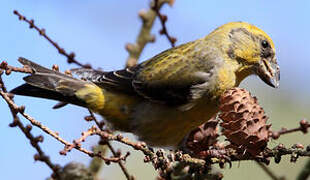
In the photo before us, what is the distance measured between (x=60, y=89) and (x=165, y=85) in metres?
0.87

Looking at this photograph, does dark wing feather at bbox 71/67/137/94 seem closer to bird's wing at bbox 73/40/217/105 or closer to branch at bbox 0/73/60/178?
bird's wing at bbox 73/40/217/105

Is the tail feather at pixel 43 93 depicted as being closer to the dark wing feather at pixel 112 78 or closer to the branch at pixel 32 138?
the dark wing feather at pixel 112 78

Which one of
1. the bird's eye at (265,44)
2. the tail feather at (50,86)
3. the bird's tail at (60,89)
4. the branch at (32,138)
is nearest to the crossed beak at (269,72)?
the bird's eye at (265,44)

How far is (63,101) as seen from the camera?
3990 millimetres

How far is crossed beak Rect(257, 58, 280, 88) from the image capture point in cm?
391

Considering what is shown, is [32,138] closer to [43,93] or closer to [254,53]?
[43,93]

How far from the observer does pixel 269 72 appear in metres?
4.01

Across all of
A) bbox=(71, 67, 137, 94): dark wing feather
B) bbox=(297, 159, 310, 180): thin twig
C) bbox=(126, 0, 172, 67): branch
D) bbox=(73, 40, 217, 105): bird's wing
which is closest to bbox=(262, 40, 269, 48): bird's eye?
bbox=(73, 40, 217, 105): bird's wing

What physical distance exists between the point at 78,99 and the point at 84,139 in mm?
1504

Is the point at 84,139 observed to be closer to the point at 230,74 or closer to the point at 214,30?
the point at 230,74

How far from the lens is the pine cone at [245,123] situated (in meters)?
2.75

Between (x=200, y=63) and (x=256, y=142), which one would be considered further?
(x=200, y=63)

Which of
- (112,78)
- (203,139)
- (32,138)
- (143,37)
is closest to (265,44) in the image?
(143,37)

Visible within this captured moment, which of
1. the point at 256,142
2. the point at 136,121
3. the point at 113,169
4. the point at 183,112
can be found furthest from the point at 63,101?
the point at 113,169
